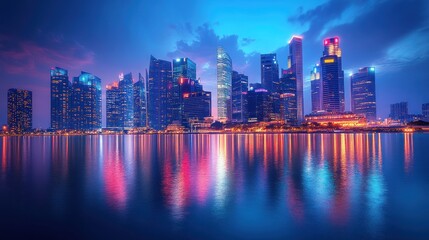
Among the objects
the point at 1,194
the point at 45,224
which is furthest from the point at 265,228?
the point at 1,194

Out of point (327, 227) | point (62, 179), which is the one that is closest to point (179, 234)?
point (327, 227)

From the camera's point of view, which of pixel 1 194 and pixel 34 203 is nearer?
pixel 34 203

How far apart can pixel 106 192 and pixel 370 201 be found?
59.6 ft

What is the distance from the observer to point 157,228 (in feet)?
45.5

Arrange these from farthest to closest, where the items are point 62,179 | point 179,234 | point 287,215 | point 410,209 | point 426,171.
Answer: point 426,171
point 62,179
point 410,209
point 287,215
point 179,234

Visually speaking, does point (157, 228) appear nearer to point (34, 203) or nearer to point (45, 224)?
point (45, 224)

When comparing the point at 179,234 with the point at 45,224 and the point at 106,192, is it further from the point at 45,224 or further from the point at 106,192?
the point at 106,192

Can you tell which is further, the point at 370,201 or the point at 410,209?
the point at 370,201

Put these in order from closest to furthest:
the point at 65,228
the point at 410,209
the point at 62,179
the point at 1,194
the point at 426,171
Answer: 1. the point at 65,228
2. the point at 410,209
3. the point at 1,194
4. the point at 62,179
5. the point at 426,171

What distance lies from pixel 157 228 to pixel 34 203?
10.1 meters

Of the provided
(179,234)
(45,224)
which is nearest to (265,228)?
(179,234)

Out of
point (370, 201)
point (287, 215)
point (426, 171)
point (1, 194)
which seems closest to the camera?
point (287, 215)

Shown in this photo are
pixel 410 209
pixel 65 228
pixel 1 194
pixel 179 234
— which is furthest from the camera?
pixel 1 194

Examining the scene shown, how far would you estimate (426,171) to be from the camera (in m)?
30.2
